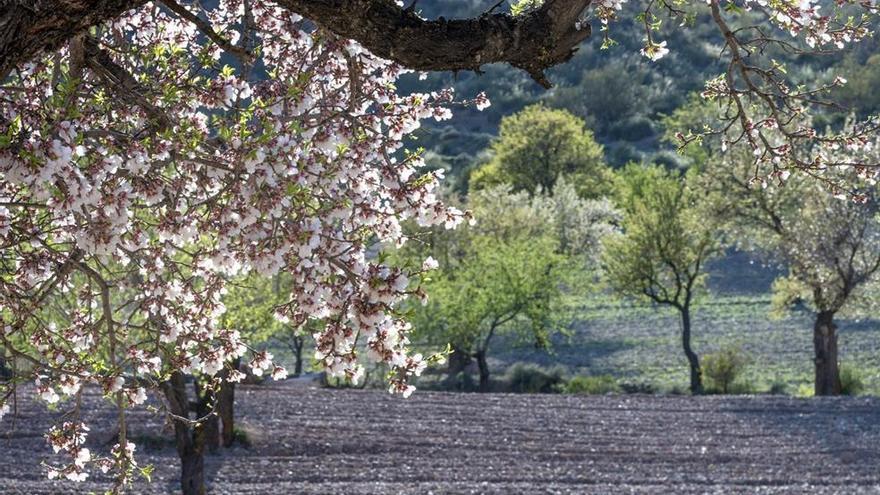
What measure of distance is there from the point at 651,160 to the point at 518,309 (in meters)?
36.5

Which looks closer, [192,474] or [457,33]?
[457,33]

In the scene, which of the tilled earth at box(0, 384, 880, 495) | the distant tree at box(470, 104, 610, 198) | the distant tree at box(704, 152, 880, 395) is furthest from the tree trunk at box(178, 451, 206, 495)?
the distant tree at box(470, 104, 610, 198)

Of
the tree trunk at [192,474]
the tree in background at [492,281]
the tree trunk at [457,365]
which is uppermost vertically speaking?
the tree in background at [492,281]

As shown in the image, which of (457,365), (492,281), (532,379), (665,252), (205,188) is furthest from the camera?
(457,365)

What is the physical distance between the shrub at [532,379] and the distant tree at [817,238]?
5.70 metres

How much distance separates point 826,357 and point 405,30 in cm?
2716

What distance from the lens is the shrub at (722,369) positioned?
33031 mm

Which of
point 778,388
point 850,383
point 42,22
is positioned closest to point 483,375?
point 778,388

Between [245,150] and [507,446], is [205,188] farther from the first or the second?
[507,446]

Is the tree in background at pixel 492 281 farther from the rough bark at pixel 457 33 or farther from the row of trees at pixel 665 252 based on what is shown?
the rough bark at pixel 457 33

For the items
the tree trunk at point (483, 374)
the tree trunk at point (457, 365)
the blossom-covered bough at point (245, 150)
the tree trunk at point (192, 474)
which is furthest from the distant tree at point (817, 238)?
the blossom-covered bough at point (245, 150)

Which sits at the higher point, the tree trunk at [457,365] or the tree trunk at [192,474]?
the tree trunk at [457,365]

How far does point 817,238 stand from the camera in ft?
99.8

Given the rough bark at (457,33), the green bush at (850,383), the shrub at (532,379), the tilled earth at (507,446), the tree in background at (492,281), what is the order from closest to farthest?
the rough bark at (457,33) < the tilled earth at (507,446) < the green bush at (850,383) < the shrub at (532,379) < the tree in background at (492,281)
